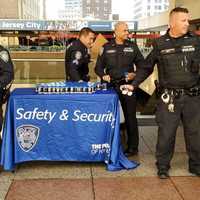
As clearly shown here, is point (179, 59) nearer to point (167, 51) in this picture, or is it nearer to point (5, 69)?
point (167, 51)

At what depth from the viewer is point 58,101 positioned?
174 inches

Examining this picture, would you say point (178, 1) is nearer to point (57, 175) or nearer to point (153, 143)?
point (153, 143)

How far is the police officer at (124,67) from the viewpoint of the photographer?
502cm

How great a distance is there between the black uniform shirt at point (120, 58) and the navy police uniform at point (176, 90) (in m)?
0.62

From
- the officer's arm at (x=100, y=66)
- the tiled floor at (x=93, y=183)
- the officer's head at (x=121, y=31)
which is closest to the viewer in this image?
the tiled floor at (x=93, y=183)

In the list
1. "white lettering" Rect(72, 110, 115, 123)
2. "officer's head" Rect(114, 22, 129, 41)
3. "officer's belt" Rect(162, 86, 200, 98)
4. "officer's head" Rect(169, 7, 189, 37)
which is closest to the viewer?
"officer's head" Rect(169, 7, 189, 37)

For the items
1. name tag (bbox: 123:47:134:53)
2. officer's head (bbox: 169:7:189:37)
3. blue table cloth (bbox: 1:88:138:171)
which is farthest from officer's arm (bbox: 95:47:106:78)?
officer's head (bbox: 169:7:189:37)

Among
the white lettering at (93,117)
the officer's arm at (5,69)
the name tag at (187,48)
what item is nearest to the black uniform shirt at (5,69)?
the officer's arm at (5,69)

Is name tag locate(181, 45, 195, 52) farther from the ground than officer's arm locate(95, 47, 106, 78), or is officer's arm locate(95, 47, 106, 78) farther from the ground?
name tag locate(181, 45, 195, 52)

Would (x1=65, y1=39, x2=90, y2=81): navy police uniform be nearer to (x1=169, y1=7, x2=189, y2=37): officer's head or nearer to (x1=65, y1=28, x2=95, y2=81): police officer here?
(x1=65, y1=28, x2=95, y2=81): police officer

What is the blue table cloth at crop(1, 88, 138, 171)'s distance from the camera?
14.5 ft

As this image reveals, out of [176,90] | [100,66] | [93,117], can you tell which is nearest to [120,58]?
[100,66]

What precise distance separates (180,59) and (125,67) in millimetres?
1047

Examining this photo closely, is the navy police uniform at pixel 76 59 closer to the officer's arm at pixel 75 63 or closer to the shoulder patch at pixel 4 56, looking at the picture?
the officer's arm at pixel 75 63
